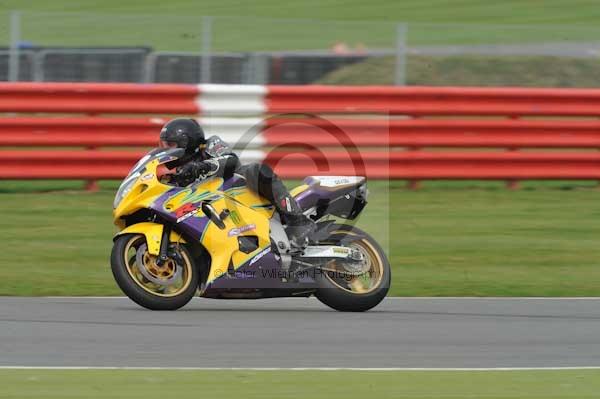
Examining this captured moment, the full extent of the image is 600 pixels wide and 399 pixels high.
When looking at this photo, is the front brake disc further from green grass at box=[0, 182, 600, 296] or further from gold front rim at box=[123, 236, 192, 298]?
green grass at box=[0, 182, 600, 296]

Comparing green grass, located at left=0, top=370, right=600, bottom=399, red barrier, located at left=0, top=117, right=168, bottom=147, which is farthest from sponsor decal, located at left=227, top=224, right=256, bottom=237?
red barrier, located at left=0, top=117, right=168, bottom=147

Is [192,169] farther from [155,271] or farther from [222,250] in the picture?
[155,271]

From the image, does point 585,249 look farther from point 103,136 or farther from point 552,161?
point 103,136

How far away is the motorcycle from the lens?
805 centimetres

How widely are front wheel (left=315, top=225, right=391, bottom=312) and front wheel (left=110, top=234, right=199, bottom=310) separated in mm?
911

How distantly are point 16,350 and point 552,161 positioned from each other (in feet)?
28.3

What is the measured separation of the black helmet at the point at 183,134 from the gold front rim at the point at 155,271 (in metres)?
0.68

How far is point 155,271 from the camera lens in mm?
8070

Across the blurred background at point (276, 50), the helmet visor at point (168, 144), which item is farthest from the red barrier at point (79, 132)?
the helmet visor at point (168, 144)

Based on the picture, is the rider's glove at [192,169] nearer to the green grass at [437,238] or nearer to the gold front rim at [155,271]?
the gold front rim at [155,271]

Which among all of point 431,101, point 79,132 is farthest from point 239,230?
point 431,101

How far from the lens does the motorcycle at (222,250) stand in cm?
805

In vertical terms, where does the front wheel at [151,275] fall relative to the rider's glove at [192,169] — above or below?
below

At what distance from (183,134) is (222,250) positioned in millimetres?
819
